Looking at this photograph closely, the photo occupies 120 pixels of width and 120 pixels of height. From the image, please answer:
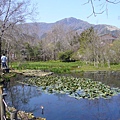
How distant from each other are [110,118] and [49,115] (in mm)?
2409

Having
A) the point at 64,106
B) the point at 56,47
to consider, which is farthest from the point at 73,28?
the point at 64,106

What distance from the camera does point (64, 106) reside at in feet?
34.7

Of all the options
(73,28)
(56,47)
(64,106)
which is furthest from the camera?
(73,28)

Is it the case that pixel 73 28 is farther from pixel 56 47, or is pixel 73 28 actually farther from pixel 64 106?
pixel 64 106

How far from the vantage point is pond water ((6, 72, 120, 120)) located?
9.04 metres

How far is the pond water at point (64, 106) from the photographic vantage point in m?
9.04

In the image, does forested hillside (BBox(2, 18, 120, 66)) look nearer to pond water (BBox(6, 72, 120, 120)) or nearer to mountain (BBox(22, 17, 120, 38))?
mountain (BBox(22, 17, 120, 38))

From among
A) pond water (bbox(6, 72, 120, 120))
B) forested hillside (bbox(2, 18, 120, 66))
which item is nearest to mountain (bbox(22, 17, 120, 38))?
forested hillside (bbox(2, 18, 120, 66))

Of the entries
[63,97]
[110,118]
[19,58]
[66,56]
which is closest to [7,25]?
[19,58]

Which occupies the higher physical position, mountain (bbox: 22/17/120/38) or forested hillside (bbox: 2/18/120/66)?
mountain (bbox: 22/17/120/38)

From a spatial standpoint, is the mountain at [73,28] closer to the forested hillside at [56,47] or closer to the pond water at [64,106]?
the forested hillside at [56,47]

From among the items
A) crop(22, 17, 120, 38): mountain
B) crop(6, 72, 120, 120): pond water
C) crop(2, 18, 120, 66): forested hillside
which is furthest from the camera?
crop(22, 17, 120, 38): mountain

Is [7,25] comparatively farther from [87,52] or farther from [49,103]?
[87,52]

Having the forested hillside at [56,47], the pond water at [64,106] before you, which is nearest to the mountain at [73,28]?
the forested hillside at [56,47]
